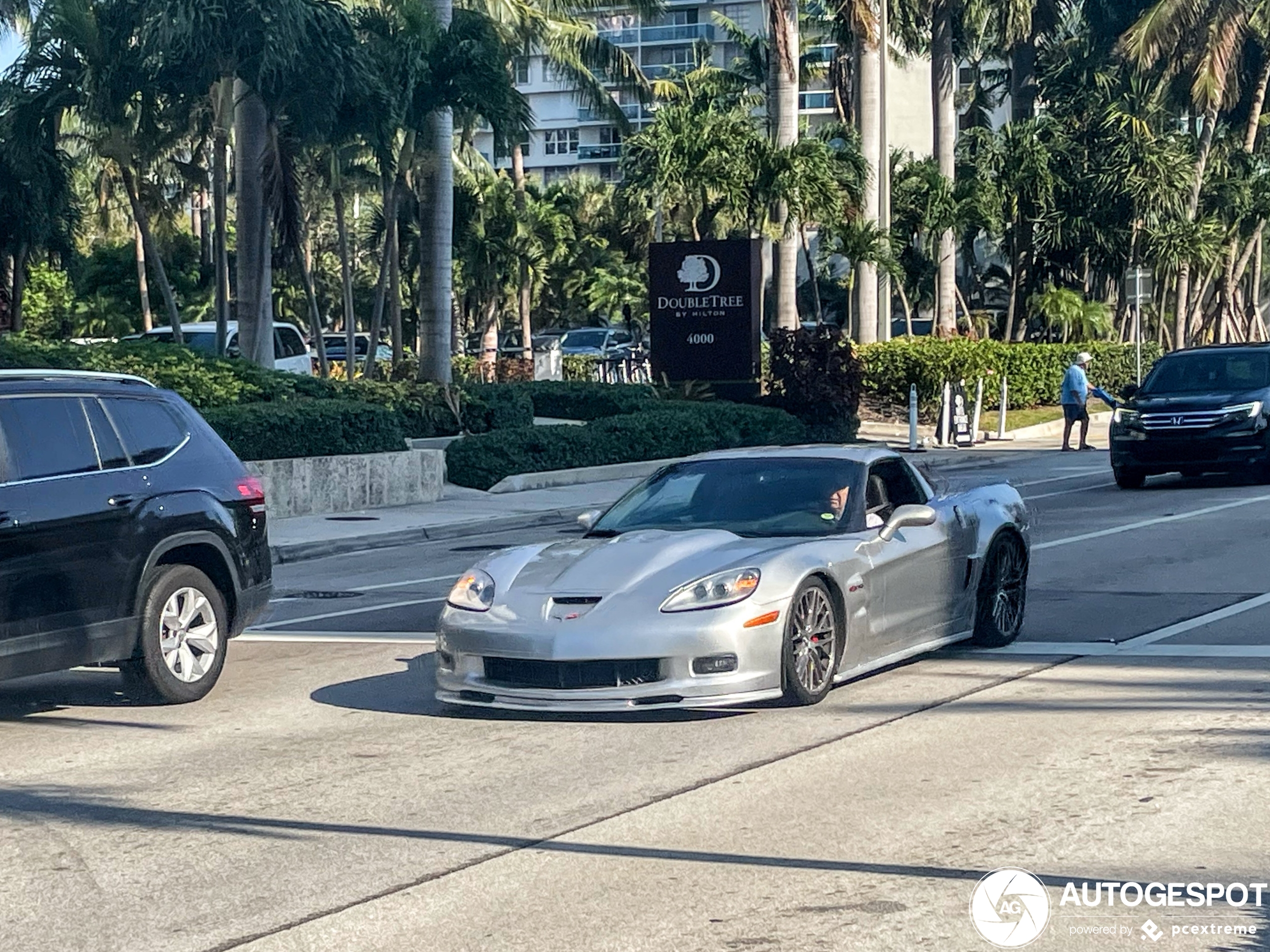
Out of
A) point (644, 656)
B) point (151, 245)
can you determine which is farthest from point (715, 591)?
point (151, 245)

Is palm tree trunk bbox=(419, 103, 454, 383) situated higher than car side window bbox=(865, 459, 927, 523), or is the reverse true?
palm tree trunk bbox=(419, 103, 454, 383)

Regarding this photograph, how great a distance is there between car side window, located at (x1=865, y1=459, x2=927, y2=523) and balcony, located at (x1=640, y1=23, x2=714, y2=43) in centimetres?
11369

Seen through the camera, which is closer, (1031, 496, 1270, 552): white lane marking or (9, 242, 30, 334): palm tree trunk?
(1031, 496, 1270, 552): white lane marking

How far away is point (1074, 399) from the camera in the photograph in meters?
31.6

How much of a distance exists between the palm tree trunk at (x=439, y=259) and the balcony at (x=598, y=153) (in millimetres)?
88835

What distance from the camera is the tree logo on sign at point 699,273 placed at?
3225cm

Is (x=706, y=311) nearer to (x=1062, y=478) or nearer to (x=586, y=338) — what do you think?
(x=1062, y=478)

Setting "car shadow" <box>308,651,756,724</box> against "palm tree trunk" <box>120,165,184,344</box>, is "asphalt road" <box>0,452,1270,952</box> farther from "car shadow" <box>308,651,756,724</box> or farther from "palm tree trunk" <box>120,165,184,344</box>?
"palm tree trunk" <box>120,165,184,344</box>

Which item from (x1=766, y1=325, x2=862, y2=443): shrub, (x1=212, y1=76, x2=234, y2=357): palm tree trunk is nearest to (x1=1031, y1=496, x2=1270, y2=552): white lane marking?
(x1=766, y1=325, x2=862, y2=443): shrub

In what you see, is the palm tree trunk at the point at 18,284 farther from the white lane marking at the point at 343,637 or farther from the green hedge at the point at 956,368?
the white lane marking at the point at 343,637

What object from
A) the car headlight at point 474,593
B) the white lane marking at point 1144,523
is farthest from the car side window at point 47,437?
the white lane marking at point 1144,523

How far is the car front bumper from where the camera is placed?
8516mm

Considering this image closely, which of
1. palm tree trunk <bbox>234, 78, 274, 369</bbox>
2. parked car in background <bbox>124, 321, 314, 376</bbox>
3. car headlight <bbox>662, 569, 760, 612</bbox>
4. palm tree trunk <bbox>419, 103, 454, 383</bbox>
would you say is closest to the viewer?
car headlight <bbox>662, 569, 760, 612</bbox>

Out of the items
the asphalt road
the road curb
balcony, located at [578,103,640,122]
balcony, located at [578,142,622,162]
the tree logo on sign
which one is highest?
balcony, located at [578,103,640,122]
